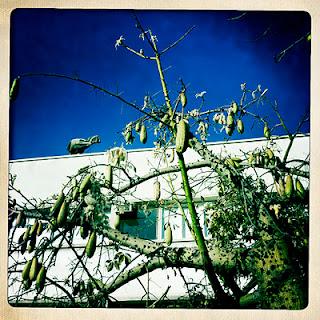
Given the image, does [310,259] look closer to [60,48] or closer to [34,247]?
[34,247]

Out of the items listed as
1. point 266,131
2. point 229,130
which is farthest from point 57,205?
point 266,131

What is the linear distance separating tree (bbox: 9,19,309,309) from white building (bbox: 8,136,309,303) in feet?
0.09

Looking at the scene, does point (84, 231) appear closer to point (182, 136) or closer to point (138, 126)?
point (138, 126)

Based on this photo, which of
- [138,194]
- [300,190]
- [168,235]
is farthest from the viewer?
[138,194]

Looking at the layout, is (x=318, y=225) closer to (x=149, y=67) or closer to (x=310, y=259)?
(x=310, y=259)

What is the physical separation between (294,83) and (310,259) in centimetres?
114

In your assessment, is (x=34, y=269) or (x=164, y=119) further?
(x=164, y=119)

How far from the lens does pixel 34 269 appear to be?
14.8 feet

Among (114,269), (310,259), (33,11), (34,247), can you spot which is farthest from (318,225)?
(33,11)

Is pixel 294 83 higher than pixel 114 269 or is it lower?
higher

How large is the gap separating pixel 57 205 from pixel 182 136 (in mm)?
939

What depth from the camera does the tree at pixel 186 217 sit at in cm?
449

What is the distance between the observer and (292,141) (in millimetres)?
4492

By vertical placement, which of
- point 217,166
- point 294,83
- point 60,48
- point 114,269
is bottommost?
point 114,269
